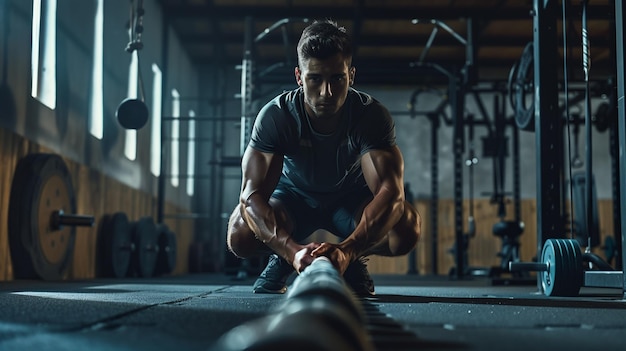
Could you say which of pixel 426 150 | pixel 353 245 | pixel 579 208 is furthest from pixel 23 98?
pixel 426 150

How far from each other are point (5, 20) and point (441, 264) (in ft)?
22.7

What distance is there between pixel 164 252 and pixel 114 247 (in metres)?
1.23

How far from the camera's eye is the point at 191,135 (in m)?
9.02

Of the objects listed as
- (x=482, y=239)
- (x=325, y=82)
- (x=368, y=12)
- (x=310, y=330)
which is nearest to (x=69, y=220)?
(x=325, y=82)

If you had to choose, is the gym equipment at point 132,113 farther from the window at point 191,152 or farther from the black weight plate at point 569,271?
the window at point 191,152

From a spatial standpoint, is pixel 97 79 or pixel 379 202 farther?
pixel 97 79

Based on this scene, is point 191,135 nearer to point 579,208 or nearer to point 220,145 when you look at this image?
point 220,145

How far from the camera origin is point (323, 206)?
8.50ft

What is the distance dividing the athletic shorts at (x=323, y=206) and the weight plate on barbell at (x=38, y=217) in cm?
164

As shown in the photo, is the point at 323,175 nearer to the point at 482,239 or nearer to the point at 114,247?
the point at 114,247

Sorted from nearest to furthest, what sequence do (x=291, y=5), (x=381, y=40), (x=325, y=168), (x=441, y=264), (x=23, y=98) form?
1. (x=325, y=168)
2. (x=23, y=98)
3. (x=291, y=5)
4. (x=381, y=40)
5. (x=441, y=264)

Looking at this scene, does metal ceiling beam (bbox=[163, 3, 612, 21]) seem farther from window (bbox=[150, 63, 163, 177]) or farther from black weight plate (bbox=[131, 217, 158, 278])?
black weight plate (bbox=[131, 217, 158, 278])

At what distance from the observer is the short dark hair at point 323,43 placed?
2129 millimetres

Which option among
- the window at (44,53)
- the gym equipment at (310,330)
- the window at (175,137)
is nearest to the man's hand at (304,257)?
the gym equipment at (310,330)
